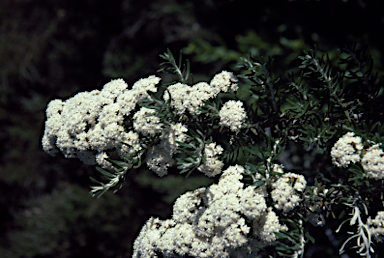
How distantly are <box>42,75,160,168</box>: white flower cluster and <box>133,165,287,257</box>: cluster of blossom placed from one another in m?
0.38

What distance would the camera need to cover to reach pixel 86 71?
5.48m

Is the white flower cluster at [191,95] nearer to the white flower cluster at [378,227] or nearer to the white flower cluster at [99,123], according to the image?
the white flower cluster at [99,123]

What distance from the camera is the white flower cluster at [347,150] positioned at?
49.5 inches

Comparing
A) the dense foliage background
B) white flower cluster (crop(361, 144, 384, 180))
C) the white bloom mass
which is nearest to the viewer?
white flower cluster (crop(361, 144, 384, 180))

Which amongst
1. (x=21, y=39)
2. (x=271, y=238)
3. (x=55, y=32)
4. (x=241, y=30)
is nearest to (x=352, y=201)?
(x=271, y=238)

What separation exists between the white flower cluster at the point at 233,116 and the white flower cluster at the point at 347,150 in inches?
16.6

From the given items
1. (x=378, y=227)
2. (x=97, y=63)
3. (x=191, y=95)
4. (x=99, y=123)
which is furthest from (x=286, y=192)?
(x=97, y=63)

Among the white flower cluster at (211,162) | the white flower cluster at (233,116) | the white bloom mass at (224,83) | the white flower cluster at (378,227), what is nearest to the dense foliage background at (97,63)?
the white flower cluster at (378,227)

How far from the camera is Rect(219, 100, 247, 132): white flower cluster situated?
1354 millimetres

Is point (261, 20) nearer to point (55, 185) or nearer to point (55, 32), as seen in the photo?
point (55, 32)

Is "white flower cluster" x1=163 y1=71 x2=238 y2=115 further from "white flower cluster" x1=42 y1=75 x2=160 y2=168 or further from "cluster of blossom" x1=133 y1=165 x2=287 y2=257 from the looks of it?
"cluster of blossom" x1=133 y1=165 x2=287 y2=257

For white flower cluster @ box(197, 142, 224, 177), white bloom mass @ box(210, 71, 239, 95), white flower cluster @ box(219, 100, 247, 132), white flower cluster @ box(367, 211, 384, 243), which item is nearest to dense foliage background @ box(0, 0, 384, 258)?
white flower cluster @ box(367, 211, 384, 243)

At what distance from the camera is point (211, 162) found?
131 centimetres

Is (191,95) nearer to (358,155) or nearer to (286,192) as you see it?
(286,192)
